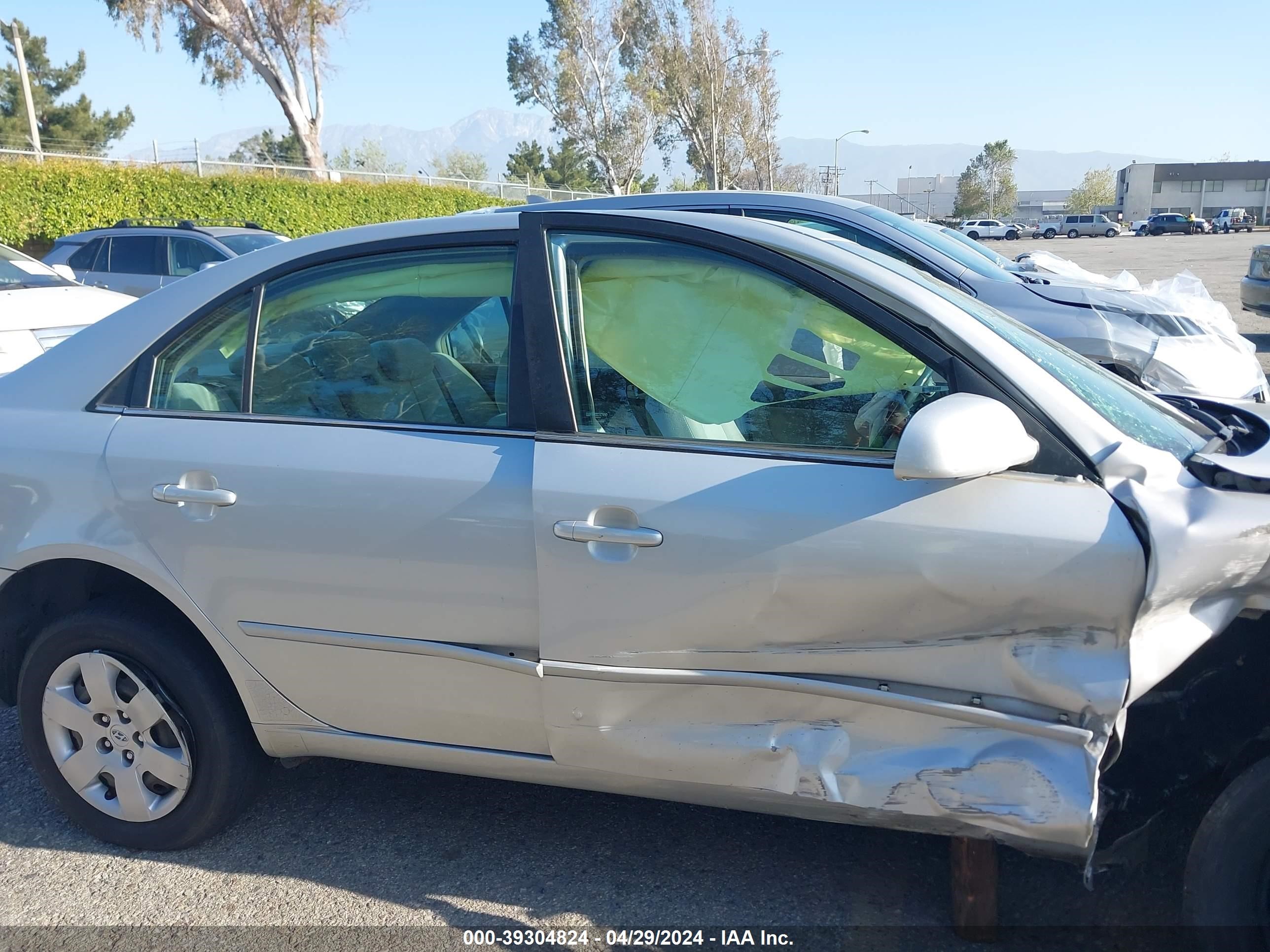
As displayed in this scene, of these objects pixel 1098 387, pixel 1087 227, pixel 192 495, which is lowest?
pixel 1087 227

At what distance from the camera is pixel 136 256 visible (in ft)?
38.1

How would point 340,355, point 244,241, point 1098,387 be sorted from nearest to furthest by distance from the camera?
point 1098,387, point 340,355, point 244,241

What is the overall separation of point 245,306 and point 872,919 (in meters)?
2.26

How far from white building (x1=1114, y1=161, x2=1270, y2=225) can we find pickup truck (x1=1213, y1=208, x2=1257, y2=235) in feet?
68.2

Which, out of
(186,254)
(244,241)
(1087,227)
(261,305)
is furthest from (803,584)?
(1087,227)

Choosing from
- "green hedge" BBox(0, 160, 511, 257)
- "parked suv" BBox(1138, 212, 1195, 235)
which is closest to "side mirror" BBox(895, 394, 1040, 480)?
"green hedge" BBox(0, 160, 511, 257)

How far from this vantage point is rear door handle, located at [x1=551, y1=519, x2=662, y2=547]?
2.27 metres

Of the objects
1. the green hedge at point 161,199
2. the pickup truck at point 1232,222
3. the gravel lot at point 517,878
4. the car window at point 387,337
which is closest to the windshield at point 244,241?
the green hedge at point 161,199

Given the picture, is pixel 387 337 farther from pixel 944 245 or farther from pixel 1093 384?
pixel 944 245

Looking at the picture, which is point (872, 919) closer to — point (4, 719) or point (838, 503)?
point (838, 503)

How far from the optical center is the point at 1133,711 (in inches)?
92.4

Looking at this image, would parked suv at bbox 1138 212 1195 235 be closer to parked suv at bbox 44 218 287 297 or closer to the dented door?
parked suv at bbox 44 218 287 297

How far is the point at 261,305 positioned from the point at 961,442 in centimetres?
187

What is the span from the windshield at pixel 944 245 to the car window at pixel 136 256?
338 inches
